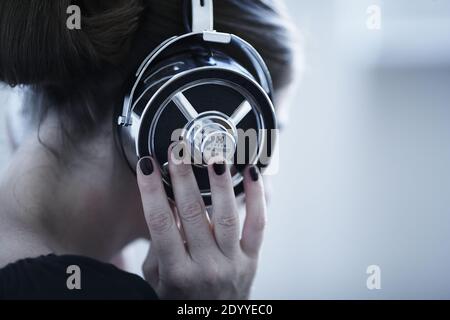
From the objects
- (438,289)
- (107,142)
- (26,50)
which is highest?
(26,50)

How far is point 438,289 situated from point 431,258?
0.15ft

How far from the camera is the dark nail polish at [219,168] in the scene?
0.65m

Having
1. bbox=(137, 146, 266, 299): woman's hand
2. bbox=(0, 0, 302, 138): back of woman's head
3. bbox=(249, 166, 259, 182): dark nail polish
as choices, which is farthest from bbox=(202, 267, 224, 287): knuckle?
bbox=(0, 0, 302, 138): back of woman's head

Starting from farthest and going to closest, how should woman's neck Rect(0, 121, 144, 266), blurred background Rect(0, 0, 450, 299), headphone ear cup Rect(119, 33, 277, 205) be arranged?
blurred background Rect(0, 0, 450, 299), woman's neck Rect(0, 121, 144, 266), headphone ear cup Rect(119, 33, 277, 205)

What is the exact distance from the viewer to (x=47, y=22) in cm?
66

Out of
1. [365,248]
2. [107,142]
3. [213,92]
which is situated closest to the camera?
[213,92]

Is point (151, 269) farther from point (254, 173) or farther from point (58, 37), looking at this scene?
point (58, 37)

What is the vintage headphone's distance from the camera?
2.07 feet

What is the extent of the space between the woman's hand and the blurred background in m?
0.13

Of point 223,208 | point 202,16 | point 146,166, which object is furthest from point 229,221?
point 202,16

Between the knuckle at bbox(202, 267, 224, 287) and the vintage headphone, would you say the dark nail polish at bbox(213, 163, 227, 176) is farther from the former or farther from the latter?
the knuckle at bbox(202, 267, 224, 287)
